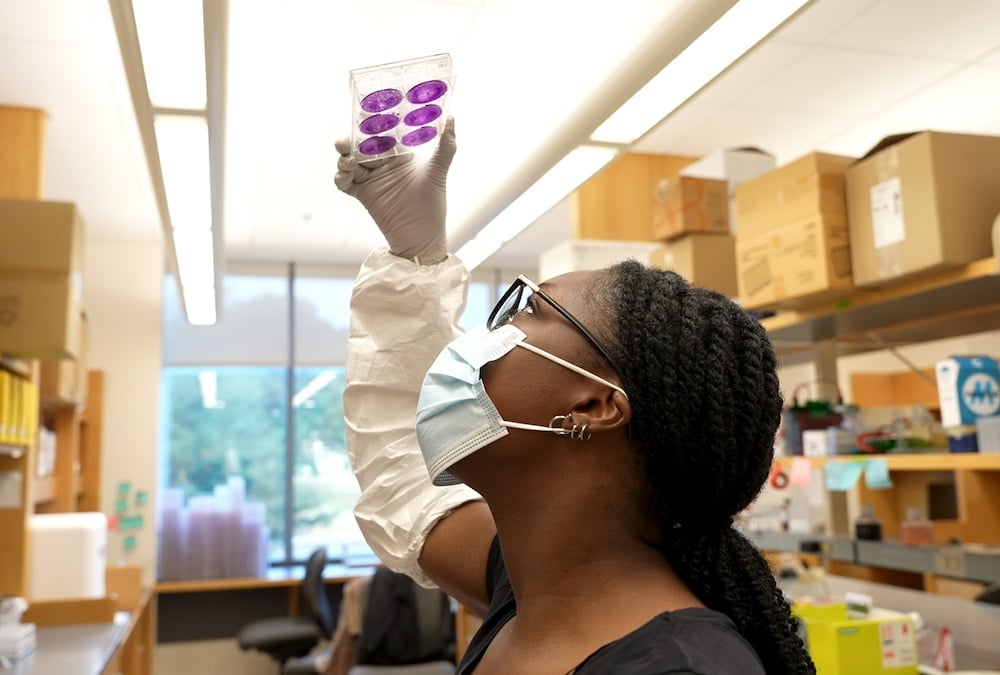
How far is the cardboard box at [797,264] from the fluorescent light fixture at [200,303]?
2.58 m

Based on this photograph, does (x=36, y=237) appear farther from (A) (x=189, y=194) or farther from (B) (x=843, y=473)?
(B) (x=843, y=473)

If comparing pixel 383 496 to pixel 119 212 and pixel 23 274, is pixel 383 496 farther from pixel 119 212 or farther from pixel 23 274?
pixel 119 212

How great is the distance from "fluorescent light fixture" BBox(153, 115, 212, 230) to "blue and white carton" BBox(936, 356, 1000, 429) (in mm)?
2099

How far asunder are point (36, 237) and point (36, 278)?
0.52 feet

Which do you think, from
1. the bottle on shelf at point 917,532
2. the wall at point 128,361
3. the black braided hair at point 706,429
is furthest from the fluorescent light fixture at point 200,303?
the black braided hair at point 706,429

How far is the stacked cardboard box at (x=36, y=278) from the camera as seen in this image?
3275 millimetres

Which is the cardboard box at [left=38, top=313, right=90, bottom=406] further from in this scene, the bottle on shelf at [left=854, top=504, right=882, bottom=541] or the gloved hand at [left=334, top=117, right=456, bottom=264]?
the bottle on shelf at [left=854, top=504, right=882, bottom=541]

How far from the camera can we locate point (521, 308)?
1.11 meters

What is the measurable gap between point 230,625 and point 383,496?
220 inches

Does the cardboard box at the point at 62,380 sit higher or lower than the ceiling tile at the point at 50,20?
lower

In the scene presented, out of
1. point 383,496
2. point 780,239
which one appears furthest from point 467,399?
point 780,239

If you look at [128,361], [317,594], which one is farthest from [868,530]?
[128,361]

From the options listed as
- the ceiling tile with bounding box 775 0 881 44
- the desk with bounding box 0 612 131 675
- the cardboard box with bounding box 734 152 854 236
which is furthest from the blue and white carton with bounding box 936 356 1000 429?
the desk with bounding box 0 612 131 675

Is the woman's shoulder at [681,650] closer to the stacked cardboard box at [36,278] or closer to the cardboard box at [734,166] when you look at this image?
the cardboard box at [734,166]
